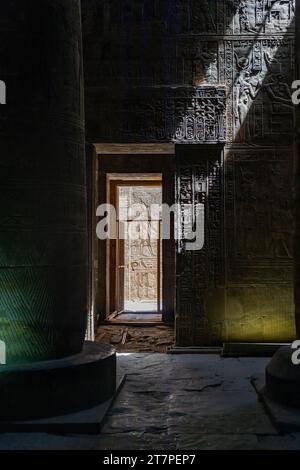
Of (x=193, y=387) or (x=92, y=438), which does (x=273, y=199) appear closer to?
(x=193, y=387)

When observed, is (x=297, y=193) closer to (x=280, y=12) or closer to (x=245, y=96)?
(x=245, y=96)

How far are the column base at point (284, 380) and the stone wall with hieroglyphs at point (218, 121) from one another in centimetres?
280

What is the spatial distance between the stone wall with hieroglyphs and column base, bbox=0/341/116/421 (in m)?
3.23

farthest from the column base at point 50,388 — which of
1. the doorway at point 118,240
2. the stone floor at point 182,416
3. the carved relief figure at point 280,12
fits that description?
the carved relief figure at point 280,12

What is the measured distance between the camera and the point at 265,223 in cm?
696

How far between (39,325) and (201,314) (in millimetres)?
3540

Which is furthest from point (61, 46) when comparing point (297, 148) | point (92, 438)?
point (92, 438)

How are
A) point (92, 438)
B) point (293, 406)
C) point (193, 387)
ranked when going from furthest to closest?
1. point (193, 387)
2. point (293, 406)
3. point (92, 438)

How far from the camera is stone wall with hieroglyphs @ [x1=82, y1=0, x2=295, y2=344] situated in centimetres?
692

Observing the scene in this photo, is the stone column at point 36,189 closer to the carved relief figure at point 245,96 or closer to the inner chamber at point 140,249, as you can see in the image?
the carved relief figure at point 245,96

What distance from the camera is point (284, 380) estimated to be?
12.5 feet

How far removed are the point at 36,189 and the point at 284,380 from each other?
8.13ft

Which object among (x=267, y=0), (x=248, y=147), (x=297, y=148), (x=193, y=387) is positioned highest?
(x=267, y=0)

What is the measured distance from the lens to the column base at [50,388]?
3.49m
